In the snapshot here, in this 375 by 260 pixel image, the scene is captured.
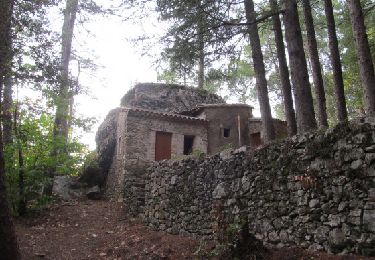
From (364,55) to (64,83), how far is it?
8.39 metres

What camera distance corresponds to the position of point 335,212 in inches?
212

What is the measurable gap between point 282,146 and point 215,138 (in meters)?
12.0

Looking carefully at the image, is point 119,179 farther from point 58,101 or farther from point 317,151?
point 317,151

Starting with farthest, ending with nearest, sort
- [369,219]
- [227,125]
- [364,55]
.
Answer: [227,125], [364,55], [369,219]

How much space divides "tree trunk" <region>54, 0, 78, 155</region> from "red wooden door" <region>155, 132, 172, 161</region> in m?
4.17

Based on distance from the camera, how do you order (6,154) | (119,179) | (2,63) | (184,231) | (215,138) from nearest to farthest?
1. (2,63)
2. (184,231)
3. (6,154)
4. (119,179)
5. (215,138)

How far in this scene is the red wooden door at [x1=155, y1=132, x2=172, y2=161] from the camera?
54.5ft

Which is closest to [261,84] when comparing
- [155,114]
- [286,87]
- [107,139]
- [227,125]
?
[286,87]

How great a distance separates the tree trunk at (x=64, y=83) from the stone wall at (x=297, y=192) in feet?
17.0

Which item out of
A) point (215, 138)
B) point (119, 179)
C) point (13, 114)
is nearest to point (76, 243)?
point (13, 114)

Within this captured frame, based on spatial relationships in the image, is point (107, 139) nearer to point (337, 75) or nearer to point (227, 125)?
point (227, 125)

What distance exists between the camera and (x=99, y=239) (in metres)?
10.1

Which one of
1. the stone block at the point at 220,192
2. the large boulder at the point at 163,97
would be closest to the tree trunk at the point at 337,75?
the stone block at the point at 220,192

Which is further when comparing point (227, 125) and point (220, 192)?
point (227, 125)
